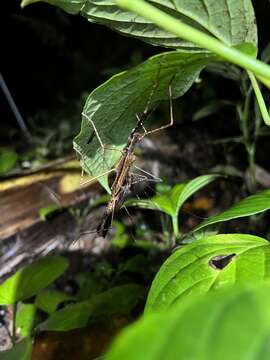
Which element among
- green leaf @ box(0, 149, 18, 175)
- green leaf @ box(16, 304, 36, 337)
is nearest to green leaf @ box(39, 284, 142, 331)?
green leaf @ box(16, 304, 36, 337)

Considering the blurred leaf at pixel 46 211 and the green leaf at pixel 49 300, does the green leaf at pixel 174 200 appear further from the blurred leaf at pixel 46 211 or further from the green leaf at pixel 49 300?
the blurred leaf at pixel 46 211

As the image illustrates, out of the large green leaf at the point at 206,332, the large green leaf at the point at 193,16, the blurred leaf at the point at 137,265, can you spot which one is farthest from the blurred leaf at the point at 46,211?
the large green leaf at the point at 206,332

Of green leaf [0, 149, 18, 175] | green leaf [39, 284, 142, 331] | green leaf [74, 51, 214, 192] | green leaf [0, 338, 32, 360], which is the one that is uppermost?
green leaf [74, 51, 214, 192]

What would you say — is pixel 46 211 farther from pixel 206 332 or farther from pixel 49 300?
pixel 206 332

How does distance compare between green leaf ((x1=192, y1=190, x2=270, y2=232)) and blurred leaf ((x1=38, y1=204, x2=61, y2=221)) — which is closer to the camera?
green leaf ((x1=192, y1=190, x2=270, y2=232))

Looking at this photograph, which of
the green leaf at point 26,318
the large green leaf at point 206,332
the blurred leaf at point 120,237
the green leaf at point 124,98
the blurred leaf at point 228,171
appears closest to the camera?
the large green leaf at point 206,332

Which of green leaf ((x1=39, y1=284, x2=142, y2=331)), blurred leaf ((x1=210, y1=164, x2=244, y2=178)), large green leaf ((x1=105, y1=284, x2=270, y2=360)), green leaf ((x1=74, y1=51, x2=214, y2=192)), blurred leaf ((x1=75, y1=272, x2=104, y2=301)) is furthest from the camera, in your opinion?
blurred leaf ((x1=210, y1=164, x2=244, y2=178))

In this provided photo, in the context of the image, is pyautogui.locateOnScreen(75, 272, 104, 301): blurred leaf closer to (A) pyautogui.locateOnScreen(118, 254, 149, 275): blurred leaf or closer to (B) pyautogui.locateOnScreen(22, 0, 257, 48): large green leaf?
(A) pyautogui.locateOnScreen(118, 254, 149, 275): blurred leaf

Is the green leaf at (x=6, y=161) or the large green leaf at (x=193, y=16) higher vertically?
the large green leaf at (x=193, y=16)
